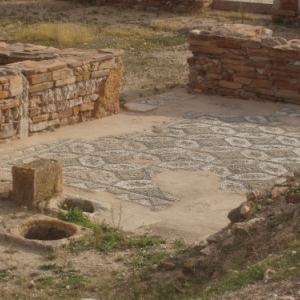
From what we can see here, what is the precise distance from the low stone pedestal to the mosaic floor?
29.4 inches

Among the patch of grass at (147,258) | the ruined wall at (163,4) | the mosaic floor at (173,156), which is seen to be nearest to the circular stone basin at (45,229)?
the patch of grass at (147,258)

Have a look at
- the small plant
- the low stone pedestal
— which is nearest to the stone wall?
the low stone pedestal

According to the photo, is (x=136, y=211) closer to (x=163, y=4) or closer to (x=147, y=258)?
(x=147, y=258)

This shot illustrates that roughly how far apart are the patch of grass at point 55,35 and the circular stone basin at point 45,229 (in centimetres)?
984

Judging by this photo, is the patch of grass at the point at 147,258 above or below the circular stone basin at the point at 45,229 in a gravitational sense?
above

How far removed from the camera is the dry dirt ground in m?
6.34

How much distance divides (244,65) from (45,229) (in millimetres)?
6530

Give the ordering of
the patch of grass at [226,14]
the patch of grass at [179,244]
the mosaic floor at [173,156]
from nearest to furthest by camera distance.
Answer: the patch of grass at [179,244]
the mosaic floor at [173,156]
the patch of grass at [226,14]

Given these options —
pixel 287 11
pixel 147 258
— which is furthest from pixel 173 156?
pixel 287 11

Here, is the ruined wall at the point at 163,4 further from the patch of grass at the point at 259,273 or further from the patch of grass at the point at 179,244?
the patch of grass at the point at 259,273

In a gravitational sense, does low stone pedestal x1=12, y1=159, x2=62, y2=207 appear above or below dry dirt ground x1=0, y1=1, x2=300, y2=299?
above

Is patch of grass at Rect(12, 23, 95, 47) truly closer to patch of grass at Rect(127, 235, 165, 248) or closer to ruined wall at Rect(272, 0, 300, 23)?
ruined wall at Rect(272, 0, 300, 23)

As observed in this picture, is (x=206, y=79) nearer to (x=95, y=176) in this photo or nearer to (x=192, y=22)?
(x=95, y=176)

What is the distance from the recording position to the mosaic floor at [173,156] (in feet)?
29.5
